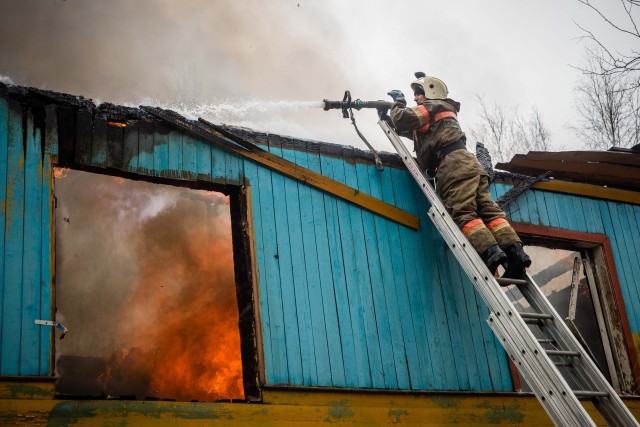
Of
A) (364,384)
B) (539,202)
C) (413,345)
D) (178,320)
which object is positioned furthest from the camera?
(178,320)

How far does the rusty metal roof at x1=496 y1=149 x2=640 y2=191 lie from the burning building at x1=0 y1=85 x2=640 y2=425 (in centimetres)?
2

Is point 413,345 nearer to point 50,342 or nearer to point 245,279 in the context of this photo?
point 245,279

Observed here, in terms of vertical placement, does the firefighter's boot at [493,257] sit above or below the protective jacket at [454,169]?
below

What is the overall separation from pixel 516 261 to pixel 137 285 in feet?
23.4

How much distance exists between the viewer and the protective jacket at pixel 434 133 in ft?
20.1

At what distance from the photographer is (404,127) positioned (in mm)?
6336

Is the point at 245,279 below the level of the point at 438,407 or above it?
above

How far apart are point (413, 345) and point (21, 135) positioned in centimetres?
400

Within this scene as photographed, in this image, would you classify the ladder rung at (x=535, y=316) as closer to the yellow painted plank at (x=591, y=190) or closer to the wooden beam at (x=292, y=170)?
the wooden beam at (x=292, y=170)

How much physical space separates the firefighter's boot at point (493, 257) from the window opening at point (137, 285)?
5240 millimetres

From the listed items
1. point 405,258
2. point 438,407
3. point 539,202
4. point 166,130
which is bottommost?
point 438,407

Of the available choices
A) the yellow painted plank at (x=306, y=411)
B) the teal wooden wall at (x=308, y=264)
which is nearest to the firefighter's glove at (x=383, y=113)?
the teal wooden wall at (x=308, y=264)

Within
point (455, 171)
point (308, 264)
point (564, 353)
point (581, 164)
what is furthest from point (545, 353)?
point (581, 164)

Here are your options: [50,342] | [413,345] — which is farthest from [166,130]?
[413,345]
